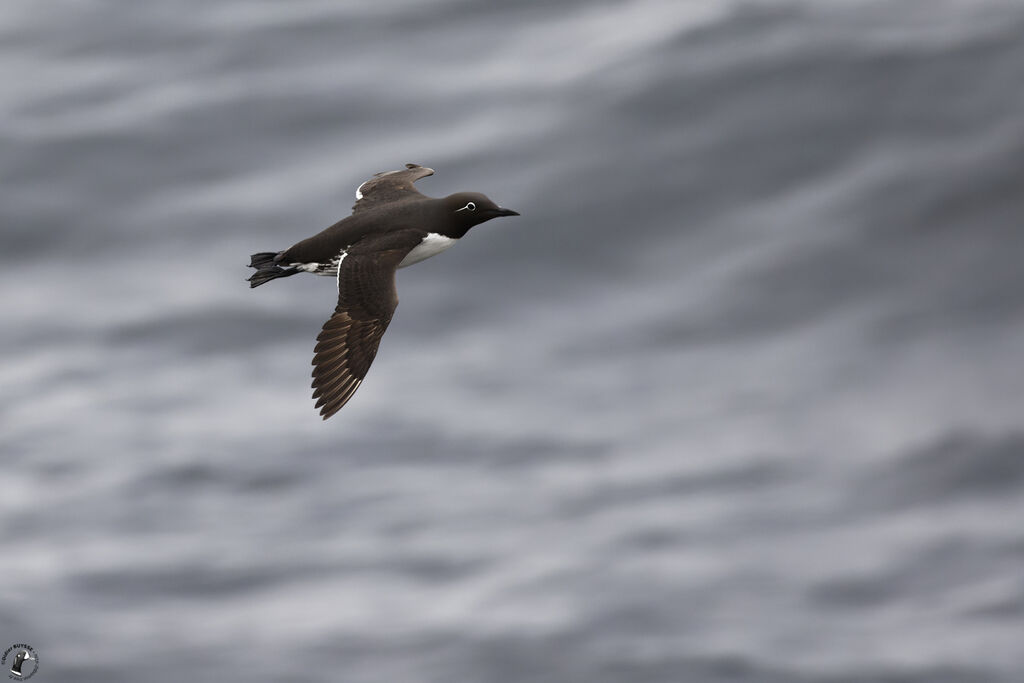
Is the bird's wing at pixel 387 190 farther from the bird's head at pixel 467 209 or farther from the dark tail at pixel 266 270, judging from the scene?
the dark tail at pixel 266 270

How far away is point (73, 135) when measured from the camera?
3525 centimetres

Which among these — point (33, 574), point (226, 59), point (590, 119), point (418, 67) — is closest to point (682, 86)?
point (590, 119)

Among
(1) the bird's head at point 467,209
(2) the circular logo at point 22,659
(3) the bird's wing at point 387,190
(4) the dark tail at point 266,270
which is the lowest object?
(2) the circular logo at point 22,659

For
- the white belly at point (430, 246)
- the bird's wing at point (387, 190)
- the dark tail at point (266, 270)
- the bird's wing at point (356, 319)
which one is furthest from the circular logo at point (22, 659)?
the white belly at point (430, 246)

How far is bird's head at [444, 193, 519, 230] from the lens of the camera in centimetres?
1850

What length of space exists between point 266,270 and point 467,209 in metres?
1.94

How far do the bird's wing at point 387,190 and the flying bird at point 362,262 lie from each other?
733 millimetres

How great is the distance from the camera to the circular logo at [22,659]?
3081 cm

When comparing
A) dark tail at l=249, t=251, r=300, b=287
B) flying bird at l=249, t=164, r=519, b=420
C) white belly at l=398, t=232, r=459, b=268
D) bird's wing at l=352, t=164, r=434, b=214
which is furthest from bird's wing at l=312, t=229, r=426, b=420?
bird's wing at l=352, t=164, r=434, b=214

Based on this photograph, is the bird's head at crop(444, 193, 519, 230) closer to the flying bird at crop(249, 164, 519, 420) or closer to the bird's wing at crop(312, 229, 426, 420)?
the flying bird at crop(249, 164, 519, 420)

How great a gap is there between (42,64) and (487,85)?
913 centimetres

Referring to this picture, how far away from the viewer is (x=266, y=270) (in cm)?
1838

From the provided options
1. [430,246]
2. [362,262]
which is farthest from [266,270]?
[430,246]

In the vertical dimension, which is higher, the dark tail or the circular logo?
the dark tail
